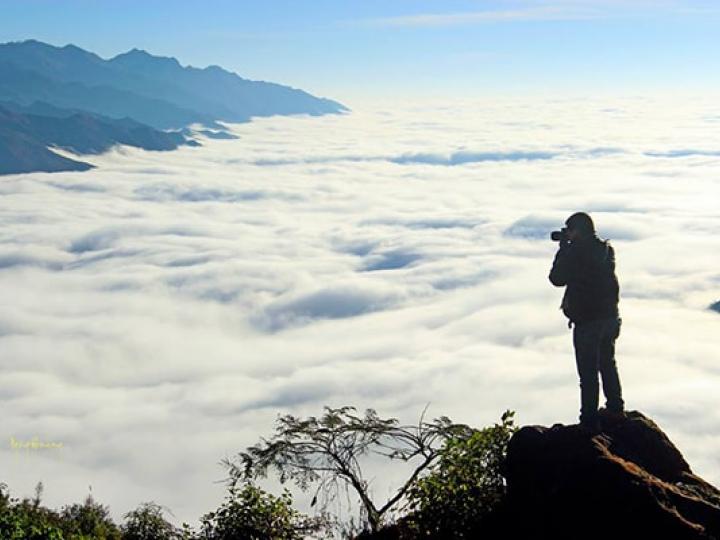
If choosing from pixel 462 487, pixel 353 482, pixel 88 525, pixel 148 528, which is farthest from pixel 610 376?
pixel 88 525

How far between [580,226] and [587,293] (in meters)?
0.88

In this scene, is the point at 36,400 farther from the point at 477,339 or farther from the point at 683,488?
the point at 683,488

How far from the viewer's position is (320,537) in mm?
11062

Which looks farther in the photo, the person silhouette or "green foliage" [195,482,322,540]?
"green foliage" [195,482,322,540]

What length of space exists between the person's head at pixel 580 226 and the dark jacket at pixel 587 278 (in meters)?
0.07

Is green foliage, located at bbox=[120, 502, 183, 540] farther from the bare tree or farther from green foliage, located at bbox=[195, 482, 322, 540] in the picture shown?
the bare tree

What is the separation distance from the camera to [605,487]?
7543mm

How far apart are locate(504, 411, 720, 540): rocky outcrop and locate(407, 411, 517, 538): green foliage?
384 millimetres

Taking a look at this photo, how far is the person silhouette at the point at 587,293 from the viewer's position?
A: 9.09 metres

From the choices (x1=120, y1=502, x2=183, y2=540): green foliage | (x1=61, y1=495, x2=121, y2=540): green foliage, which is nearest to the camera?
(x1=120, y1=502, x2=183, y2=540): green foliage

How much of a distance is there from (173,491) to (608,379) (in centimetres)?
7224

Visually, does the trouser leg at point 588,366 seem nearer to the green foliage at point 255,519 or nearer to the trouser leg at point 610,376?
the trouser leg at point 610,376

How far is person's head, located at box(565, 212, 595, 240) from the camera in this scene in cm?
905

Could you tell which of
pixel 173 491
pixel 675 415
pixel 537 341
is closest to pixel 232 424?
pixel 173 491
